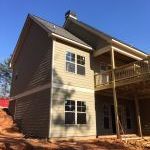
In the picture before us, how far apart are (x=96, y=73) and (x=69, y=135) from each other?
604 cm

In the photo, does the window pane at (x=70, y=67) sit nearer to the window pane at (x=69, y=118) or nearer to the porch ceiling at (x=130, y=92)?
the porch ceiling at (x=130, y=92)

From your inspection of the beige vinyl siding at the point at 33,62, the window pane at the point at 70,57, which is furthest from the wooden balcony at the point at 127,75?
the beige vinyl siding at the point at 33,62

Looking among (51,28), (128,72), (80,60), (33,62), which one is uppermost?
(51,28)

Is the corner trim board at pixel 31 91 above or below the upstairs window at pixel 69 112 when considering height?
above

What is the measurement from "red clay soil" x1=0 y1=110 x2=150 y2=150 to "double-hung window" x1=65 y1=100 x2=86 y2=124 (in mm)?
1554

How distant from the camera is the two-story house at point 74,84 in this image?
1448cm

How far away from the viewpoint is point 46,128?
13.7m

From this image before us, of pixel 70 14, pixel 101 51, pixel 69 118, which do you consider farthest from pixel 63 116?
pixel 70 14

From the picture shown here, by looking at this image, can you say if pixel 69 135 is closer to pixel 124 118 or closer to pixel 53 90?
pixel 53 90

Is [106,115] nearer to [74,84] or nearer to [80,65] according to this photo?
[74,84]

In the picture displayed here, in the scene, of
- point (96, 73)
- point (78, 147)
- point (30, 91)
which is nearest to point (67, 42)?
point (96, 73)

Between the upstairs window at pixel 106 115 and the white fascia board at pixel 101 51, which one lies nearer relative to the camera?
the white fascia board at pixel 101 51

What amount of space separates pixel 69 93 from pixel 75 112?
142 cm

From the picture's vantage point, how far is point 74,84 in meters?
15.9
